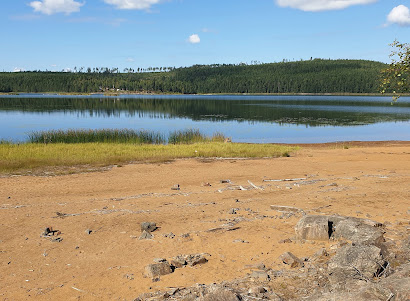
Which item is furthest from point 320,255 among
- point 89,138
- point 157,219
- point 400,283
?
point 89,138

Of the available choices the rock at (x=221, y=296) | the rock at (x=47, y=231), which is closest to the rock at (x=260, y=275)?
the rock at (x=221, y=296)

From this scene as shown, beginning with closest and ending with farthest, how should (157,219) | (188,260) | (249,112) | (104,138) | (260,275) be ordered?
(260,275)
(188,260)
(157,219)
(104,138)
(249,112)

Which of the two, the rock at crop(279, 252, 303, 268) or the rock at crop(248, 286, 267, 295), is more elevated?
the rock at crop(248, 286, 267, 295)

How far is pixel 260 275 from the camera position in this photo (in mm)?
6535

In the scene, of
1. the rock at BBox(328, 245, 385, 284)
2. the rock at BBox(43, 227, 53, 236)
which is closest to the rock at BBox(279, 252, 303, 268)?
the rock at BBox(328, 245, 385, 284)

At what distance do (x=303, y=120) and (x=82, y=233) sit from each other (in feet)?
173

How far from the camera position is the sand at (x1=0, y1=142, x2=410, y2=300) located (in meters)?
7.03

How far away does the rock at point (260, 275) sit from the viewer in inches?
254

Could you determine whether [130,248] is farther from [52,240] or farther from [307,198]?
[307,198]

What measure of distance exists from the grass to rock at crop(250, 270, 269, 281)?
13547 mm

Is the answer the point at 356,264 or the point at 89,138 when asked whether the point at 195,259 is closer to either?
the point at 356,264

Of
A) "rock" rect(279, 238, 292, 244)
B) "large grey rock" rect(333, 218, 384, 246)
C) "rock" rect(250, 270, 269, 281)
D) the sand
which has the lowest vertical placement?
the sand

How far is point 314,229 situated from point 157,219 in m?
4.17

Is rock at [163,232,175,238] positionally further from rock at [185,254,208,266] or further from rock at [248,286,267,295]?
rock at [248,286,267,295]
